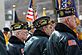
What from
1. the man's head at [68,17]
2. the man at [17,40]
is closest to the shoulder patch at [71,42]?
the man's head at [68,17]

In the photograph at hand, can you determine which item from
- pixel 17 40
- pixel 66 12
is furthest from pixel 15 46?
pixel 66 12

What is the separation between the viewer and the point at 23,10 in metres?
36.5

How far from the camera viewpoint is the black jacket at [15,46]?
19.6 feet

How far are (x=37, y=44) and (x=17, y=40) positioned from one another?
3.53ft

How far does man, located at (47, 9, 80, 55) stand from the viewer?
13.2ft

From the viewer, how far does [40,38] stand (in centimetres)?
538

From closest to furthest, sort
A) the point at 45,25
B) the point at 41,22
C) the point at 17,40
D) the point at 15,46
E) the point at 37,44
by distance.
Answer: the point at 37,44 → the point at 45,25 → the point at 41,22 → the point at 15,46 → the point at 17,40

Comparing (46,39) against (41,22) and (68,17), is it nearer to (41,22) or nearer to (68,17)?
(41,22)

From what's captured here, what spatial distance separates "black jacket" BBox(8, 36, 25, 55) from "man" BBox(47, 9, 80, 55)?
1.74 metres

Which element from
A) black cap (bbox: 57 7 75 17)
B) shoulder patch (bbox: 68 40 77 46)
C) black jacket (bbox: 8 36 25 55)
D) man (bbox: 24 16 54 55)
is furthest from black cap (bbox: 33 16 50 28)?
shoulder patch (bbox: 68 40 77 46)

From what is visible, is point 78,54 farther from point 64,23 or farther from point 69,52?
point 64,23

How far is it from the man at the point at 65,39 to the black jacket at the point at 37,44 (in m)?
0.88

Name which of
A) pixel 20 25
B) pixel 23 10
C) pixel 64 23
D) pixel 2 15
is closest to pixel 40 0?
pixel 23 10

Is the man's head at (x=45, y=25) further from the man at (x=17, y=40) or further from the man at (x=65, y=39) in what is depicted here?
the man at (x=65, y=39)
